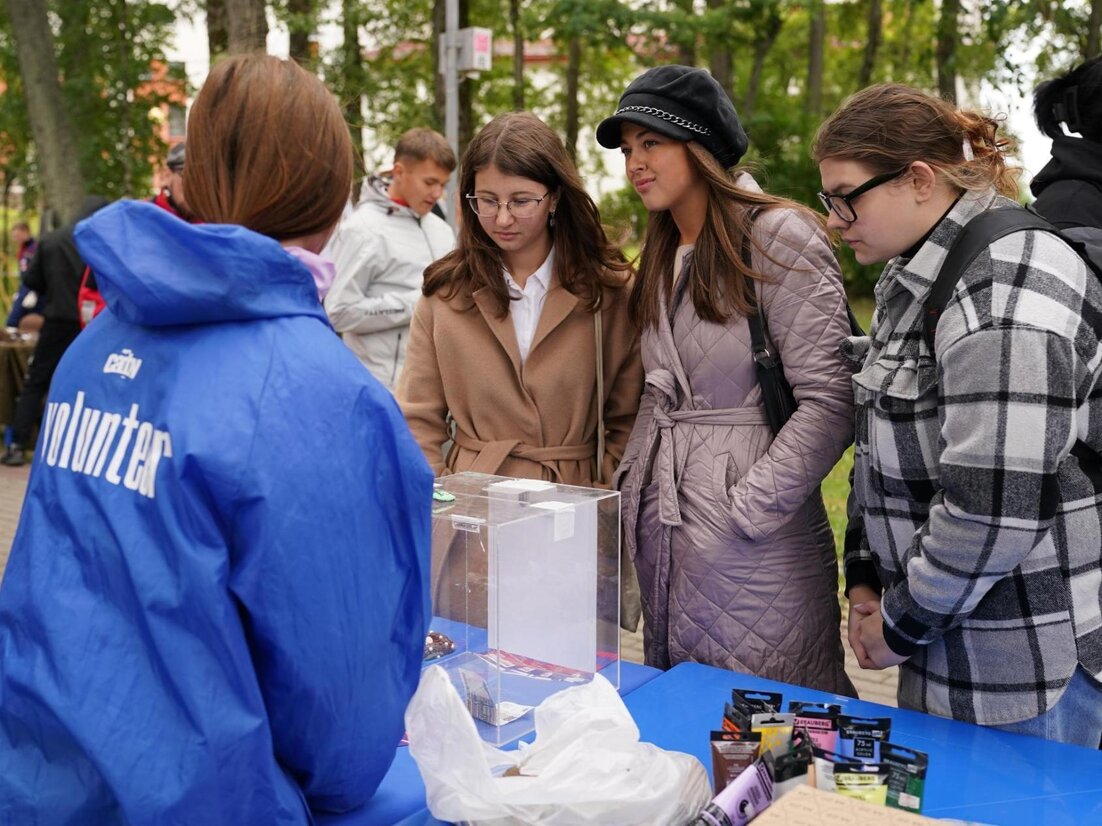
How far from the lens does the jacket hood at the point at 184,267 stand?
1255mm

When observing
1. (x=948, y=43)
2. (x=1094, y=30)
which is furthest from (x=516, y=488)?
(x=948, y=43)

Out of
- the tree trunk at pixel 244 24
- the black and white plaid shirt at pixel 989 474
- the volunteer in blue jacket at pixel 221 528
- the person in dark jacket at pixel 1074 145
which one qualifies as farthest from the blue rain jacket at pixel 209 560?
the tree trunk at pixel 244 24

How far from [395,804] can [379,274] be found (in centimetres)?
332

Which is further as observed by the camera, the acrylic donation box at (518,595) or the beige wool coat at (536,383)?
the beige wool coat at (536,383)

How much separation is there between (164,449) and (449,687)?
57 centimetres

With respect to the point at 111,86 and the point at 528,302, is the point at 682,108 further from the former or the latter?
the point at 111,86

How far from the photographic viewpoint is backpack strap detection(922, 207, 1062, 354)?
69.9 inches

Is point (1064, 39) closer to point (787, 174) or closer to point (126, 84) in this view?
point (787, 174)

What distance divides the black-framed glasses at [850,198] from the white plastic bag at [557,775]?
3.07 ft

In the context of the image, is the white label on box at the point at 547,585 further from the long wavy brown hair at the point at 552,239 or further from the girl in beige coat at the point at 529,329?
the long wavy brown hair at the point at 552,239

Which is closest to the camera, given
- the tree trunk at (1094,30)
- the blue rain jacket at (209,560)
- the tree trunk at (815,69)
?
the blue rain jacket at (209,560)

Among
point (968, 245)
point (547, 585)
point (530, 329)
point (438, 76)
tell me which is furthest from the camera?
point (438, 76)

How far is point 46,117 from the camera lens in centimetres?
1177

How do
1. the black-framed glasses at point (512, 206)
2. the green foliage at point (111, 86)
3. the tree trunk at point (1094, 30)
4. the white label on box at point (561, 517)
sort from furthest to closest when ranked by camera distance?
the green foliage at point (111, 86), the tree trunk at point (1094, 30), the black-framed glasses at point (512, 206), the white label on box at point (561, 517)
